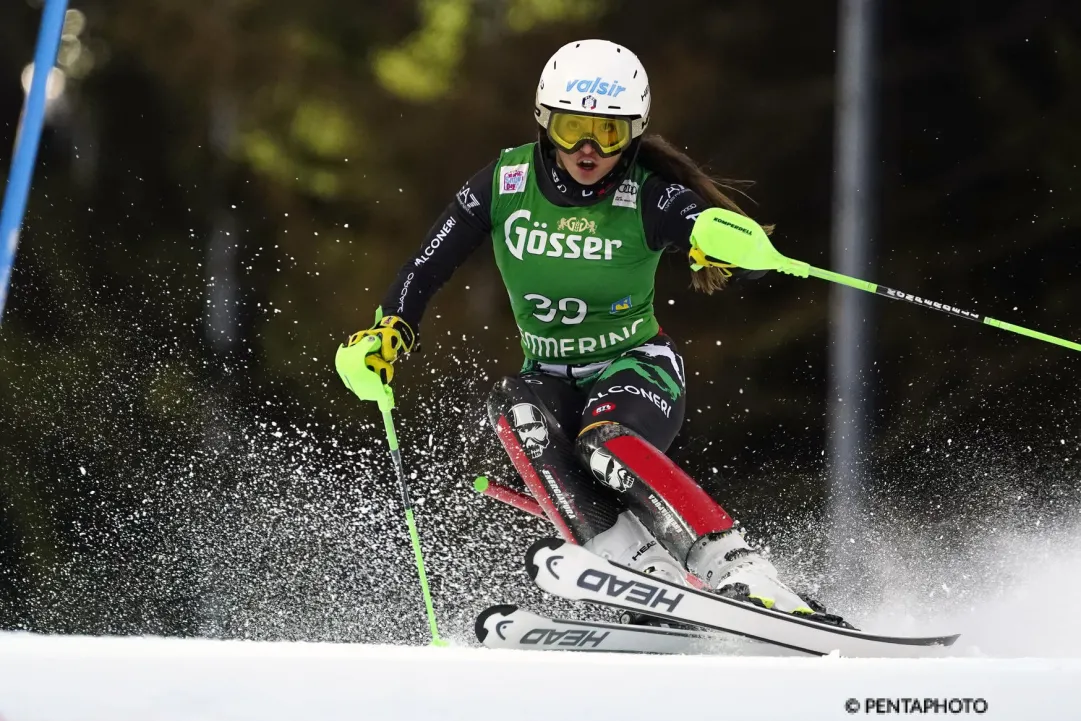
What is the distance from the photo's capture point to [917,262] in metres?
5.00

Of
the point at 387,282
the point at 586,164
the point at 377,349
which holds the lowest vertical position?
the point at 377,349

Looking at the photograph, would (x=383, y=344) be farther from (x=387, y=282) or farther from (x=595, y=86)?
(x=387, y=282)

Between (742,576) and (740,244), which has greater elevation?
(740,244)

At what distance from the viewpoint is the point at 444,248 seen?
3064 mm

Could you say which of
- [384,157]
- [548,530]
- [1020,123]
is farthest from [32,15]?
[1020,123]

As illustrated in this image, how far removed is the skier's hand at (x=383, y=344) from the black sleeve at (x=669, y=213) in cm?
67

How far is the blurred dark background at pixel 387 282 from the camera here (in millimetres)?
5012

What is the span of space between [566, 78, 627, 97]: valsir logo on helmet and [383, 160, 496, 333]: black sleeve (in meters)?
0.35

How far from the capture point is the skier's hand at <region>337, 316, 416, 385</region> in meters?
2.86

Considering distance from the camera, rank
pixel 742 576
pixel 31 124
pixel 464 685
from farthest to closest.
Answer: pixel 31 124 → pixel 742 576 → pixel 464 685

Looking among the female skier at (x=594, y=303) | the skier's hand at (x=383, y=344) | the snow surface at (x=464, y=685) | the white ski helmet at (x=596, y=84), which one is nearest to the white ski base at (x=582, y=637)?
the female skier at (x=594, y=303)

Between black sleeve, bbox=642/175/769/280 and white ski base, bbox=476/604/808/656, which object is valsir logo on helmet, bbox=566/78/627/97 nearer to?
black sleeve, bbox=642/175/769/280

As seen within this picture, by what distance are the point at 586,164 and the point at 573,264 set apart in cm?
26
